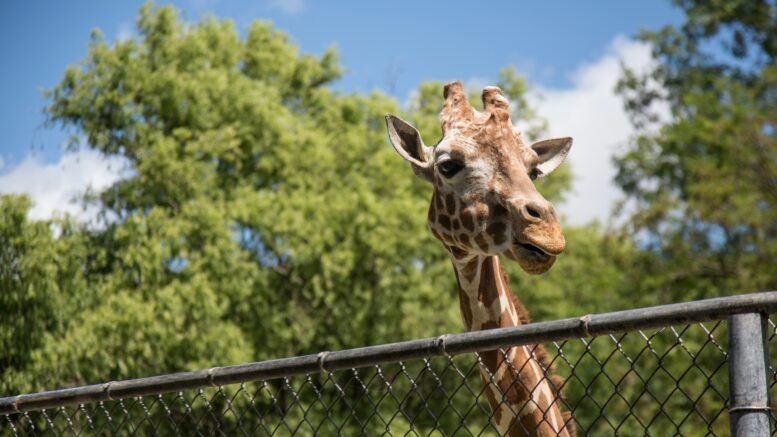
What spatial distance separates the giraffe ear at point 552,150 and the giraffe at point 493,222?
0.22ft

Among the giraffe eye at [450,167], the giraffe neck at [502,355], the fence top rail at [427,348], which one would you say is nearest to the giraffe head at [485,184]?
the giraffe eye at [450,167]

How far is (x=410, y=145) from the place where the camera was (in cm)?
552

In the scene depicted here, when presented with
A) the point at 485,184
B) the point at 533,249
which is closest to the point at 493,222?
the point at 485,184

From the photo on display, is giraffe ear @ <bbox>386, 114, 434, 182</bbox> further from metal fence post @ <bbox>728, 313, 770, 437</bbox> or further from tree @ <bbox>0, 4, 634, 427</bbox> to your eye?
tree @ <bbox>0, 4, 634, 427</bbox>

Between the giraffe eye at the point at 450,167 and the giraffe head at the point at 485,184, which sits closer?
the giraffe head at the point at 485,184

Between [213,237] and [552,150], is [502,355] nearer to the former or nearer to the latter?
[552,150]

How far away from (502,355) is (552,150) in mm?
1360

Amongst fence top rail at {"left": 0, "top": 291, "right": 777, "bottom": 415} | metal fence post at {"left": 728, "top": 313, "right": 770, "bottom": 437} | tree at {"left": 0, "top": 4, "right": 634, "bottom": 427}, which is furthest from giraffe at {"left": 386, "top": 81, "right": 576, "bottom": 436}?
tree at {"left": 0, "top": 4, "right": 634, "bottom": 427}

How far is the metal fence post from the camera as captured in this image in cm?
299

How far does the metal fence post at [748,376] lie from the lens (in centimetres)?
299

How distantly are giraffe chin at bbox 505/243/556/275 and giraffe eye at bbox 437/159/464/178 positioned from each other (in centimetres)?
61

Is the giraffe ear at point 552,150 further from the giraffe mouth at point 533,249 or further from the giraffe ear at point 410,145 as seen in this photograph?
the giraffe mouth at point 533,249

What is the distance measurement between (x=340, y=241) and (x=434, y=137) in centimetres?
427

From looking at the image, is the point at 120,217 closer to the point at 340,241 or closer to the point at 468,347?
the point at 340,241
